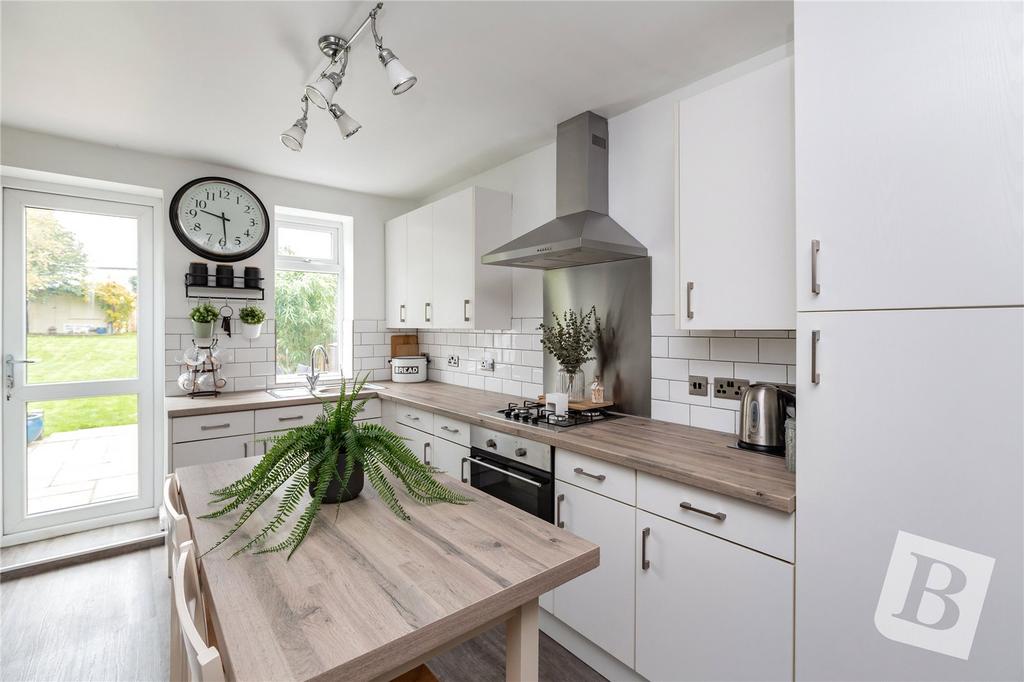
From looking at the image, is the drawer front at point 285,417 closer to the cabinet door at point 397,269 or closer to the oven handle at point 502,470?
the cabinet door at point 397,269

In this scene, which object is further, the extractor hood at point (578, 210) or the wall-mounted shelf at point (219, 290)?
the wall-mounted shelf at point (219, 290)

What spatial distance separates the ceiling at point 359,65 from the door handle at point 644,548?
1.87 m

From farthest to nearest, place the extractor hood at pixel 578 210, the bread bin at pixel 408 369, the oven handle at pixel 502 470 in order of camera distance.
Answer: the bread bin at pixel 408 369, the extractor hood at pixel 578 210, the oven handle at pixel 502 470

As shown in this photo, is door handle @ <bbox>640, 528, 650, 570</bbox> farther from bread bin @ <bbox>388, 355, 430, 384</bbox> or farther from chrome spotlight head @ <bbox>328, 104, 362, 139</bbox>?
bread bin @ <bbox>388, 355, 430, 384</bbox>

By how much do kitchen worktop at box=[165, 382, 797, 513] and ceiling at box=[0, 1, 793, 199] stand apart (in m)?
1.59

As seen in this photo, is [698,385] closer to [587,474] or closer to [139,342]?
[587,474]

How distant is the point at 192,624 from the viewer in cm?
84

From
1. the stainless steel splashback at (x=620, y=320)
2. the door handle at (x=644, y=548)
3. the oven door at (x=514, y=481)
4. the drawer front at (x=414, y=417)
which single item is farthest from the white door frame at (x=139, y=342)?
the door handle at (x=644, y=548)

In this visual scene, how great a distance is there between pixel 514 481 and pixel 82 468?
300 centimetres

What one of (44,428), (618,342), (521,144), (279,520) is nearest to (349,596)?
(279,520)

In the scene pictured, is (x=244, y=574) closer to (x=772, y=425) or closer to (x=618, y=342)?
(x=772, y=425)

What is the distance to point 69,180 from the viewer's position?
2.97 metres

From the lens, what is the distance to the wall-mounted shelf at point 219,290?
10.6 ft

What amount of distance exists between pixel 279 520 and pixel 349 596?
1.20 ft
